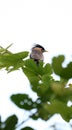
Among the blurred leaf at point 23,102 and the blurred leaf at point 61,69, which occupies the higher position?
the blurred leaf at point 61,69

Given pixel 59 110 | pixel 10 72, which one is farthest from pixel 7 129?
pixel 10 72

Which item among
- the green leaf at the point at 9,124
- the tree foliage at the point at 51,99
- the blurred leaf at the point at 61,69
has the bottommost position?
the green leaf at the point at 9,124

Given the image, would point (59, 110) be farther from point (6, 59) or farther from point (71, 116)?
point (6, 59)

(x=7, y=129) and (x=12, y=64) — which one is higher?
(x=12, y=64)

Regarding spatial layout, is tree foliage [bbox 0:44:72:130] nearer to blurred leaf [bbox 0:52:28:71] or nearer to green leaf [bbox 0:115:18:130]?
green leaf [bbox 0:115:18:130]

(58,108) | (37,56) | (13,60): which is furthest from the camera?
(37,56)

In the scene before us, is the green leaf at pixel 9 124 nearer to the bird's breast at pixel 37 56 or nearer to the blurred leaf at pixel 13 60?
the blurred leaf at pixel 13 60

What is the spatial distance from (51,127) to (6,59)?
692 millimetres

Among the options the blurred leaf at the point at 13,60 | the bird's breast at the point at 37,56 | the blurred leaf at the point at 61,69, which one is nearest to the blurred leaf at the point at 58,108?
the blurred leaf at the point at 61,69

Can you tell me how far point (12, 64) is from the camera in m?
1.63

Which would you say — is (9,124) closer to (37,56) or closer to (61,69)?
(61,69)

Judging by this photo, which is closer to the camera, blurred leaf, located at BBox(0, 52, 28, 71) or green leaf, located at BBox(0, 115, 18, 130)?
green leaf, located at BBox(0, 115, 18, 130)

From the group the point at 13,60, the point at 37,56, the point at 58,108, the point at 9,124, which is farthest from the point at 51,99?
the point at 37,56

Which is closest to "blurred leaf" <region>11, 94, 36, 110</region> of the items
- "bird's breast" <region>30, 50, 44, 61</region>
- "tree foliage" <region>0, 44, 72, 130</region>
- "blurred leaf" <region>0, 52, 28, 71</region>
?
"tree foliage" <region>0, 44, 72, 130</region>
